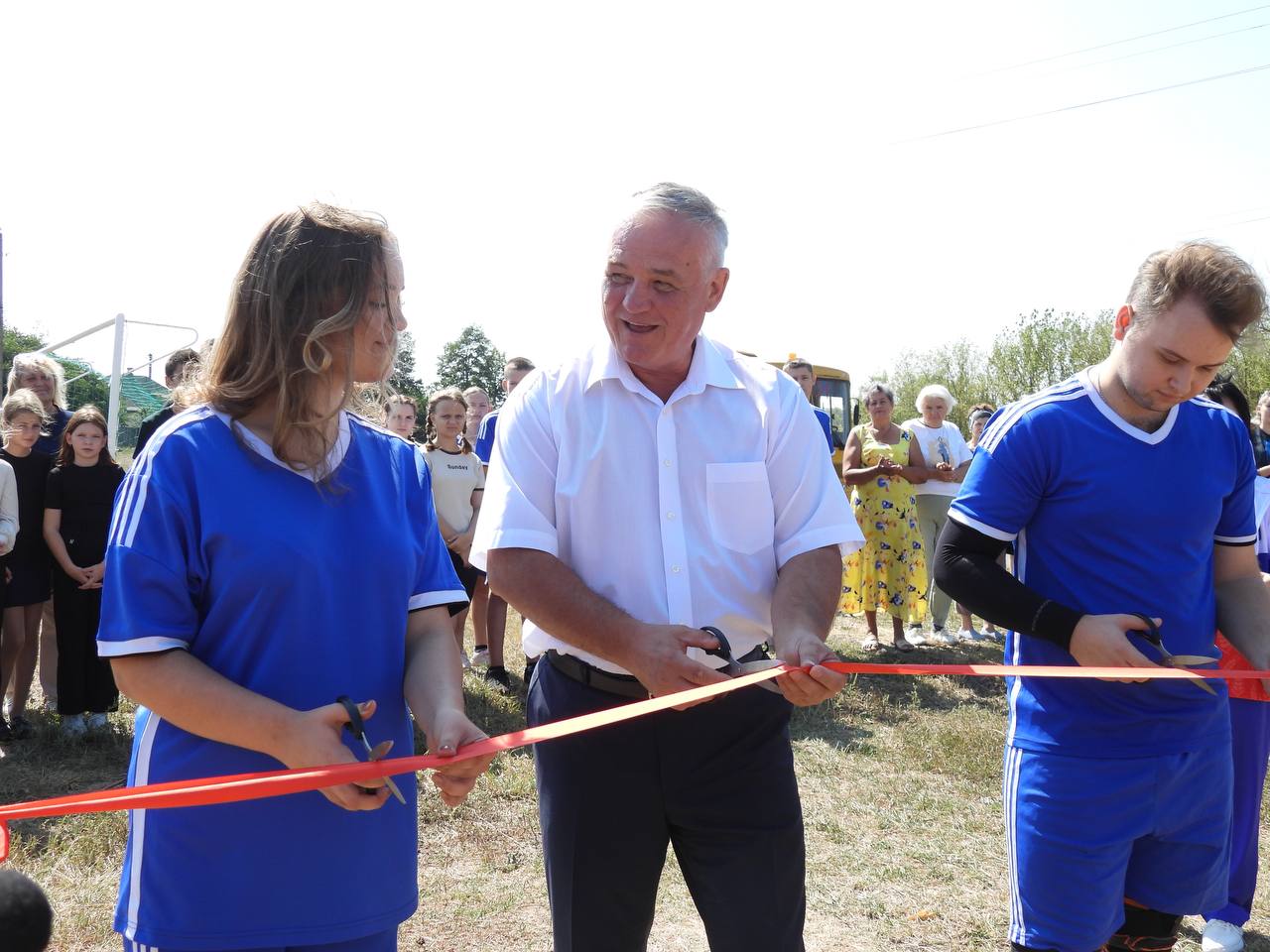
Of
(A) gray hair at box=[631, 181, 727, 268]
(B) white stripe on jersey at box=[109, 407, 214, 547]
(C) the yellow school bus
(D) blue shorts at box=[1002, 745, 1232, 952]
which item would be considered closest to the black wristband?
(D) blue shorts at box=[1002, 745, 1232, 952]

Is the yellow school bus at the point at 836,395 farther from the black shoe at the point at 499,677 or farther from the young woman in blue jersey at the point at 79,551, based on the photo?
the young woman in blue jersey at the point at 79,551

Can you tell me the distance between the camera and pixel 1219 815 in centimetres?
260

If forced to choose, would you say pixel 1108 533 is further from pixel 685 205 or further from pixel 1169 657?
pixel 685 205

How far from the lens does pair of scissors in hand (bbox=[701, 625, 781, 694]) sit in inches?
85.7

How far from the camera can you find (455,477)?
7715mm

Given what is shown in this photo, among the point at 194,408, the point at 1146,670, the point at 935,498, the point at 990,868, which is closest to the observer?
the point at 194,408

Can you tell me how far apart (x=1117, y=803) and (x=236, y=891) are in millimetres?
2004

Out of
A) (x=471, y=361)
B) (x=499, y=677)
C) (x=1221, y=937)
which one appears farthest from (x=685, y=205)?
(x=471, y=361)

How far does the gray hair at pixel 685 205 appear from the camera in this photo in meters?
2.40

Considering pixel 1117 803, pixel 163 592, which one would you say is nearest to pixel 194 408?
pixel 163 592

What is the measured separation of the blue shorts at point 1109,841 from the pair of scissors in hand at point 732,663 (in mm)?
791

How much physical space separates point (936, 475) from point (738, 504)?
7.63 m

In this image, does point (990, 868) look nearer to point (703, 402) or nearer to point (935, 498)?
point (703, 402)

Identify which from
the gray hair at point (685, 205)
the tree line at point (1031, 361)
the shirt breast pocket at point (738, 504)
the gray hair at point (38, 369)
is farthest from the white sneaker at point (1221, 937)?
the tree line at point (1031, 361)
